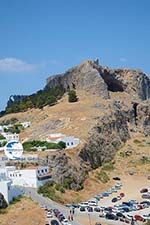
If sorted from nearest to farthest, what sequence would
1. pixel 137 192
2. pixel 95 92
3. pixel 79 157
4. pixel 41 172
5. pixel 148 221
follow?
pixel 148 221, pixel 41 172, pixel 137 192, pixel 79 157, pixel 95 92

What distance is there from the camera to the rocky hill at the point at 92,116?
201 ft

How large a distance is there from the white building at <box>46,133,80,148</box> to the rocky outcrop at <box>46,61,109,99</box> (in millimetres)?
17835

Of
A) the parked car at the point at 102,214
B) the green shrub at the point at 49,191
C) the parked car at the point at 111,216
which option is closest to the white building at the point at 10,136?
the green shrub at the point at 49,191

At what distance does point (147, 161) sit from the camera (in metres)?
68.0

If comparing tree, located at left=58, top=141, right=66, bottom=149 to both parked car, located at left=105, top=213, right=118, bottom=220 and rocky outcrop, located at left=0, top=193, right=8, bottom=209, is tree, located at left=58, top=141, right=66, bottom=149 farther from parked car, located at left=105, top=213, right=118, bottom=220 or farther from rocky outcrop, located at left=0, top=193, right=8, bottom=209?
parked car, located at left=105, top=213, right=118, bottom=220

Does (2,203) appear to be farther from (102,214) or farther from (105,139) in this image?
(105,139)

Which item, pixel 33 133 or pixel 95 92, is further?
pixel 95 92

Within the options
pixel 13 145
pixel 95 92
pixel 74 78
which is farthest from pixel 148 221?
pixel 74 78

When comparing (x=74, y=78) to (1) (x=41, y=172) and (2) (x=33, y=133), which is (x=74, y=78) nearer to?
(2) (x=33, y=133)

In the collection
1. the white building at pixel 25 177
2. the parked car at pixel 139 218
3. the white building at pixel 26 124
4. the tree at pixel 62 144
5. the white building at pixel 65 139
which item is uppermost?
the white building at pixel 26 124

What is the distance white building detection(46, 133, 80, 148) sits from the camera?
63600 mm

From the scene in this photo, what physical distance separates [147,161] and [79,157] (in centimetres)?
978

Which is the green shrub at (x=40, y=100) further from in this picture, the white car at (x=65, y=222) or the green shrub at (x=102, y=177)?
the white car at (x=65, y=222)

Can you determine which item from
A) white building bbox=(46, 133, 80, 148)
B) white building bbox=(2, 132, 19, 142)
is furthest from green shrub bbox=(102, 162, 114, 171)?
white building bbox=(2, 132, 19, 142)
